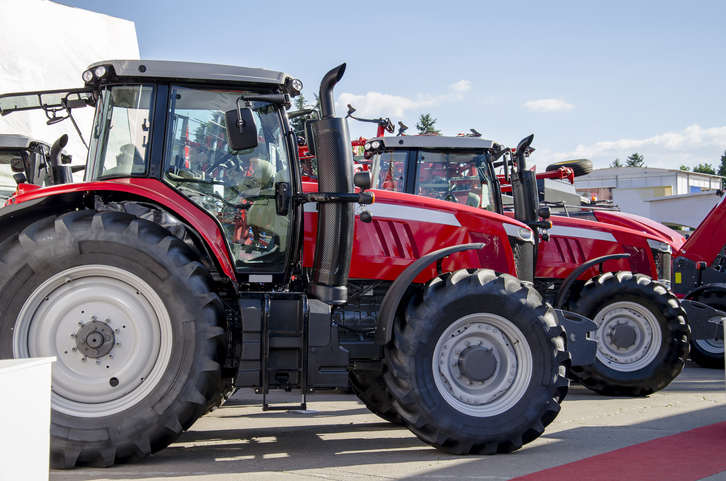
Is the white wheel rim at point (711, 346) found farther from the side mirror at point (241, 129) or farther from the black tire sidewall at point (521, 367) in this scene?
the side mirror at point (241, 129)

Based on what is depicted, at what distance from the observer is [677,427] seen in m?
5.51

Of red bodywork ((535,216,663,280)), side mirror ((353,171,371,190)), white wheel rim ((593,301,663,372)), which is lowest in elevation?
white wheel rim ((593,301,663,372))

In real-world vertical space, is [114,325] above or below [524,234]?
below

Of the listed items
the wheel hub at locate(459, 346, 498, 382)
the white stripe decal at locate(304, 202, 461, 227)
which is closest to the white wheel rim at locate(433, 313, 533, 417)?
the wheel hub at locate(459, 346, 498, 382)

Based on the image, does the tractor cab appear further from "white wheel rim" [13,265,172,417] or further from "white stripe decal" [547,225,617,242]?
"white wheel rim" [13,265,172,417]

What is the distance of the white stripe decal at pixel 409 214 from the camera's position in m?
5.20

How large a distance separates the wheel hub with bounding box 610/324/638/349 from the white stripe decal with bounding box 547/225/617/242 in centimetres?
143

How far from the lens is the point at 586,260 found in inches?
332

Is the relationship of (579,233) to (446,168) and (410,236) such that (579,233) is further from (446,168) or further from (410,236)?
(410,236)

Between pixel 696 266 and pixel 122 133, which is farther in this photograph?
pixel 696 266

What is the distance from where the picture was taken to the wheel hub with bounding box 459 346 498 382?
4.57m

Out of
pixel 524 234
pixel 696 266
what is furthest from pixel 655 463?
pixel 696 266

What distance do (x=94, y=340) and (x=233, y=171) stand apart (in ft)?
4.72

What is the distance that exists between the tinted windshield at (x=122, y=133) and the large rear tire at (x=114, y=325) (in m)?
0.44
